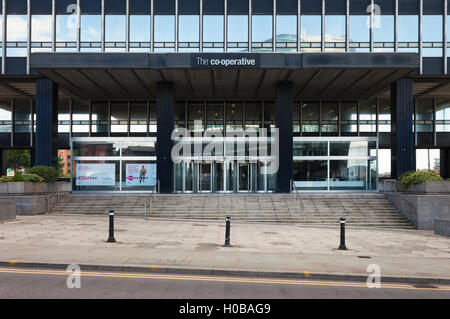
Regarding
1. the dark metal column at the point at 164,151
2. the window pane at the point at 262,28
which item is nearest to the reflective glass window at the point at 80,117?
the dark metal column at the point at 164,151

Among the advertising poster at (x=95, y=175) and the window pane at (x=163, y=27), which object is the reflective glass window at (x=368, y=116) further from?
the advertising poster at (x=95, y=175)

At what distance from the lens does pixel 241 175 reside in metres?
28.5

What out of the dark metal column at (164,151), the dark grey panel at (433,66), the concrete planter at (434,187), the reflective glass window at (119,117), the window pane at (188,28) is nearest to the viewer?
the concrete planter at (434,187)

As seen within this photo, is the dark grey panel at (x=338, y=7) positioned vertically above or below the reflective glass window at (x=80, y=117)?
above

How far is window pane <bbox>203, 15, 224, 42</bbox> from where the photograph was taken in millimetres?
28609

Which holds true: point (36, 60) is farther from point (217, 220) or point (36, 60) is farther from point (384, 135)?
point (384, 135)

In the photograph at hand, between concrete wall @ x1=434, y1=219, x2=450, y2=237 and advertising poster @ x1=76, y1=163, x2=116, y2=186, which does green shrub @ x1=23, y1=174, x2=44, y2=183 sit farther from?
concrete wall @ x1=434, y1=219, x2=450, y2=237

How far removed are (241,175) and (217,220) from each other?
31.8 feet

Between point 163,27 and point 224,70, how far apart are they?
27.5 feet

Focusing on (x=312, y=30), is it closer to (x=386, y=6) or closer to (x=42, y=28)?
(x=386, y=6)

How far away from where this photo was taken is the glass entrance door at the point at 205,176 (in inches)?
1102

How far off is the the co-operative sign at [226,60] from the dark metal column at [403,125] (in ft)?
37.8

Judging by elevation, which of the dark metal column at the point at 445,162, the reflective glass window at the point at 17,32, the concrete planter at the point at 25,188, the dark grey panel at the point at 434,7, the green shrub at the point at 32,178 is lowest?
the concrete planter at the point at 25,188
